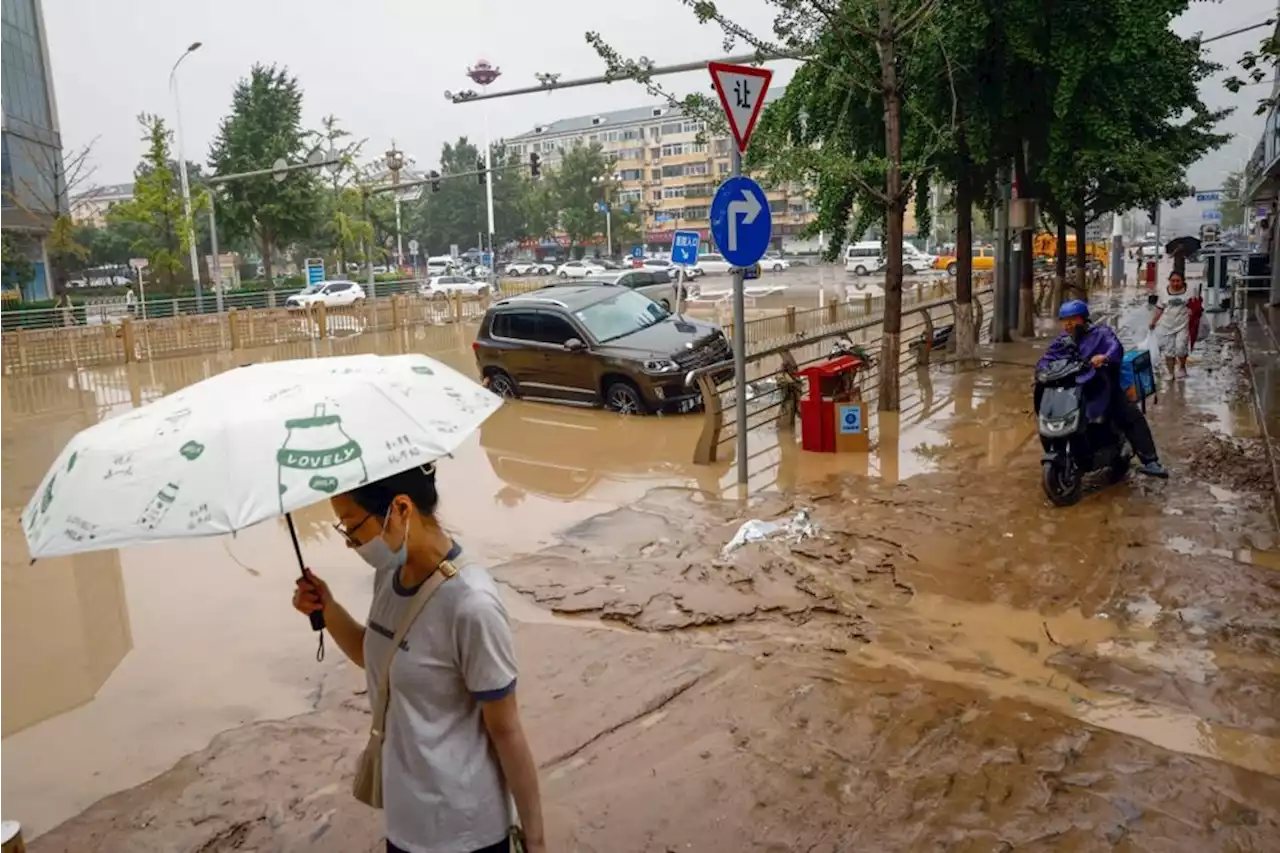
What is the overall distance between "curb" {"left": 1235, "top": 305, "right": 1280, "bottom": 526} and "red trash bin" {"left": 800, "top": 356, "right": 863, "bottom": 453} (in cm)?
375

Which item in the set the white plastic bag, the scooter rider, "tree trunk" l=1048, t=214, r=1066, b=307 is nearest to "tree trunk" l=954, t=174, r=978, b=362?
the white plastic bag

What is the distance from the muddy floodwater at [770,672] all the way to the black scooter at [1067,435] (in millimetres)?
321

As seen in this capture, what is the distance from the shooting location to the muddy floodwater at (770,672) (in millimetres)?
3844

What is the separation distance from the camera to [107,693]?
18.5 feet

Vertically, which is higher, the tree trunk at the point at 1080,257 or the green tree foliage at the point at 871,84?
the green tree foliage at the point at 871,84

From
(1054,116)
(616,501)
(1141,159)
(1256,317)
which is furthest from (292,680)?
(1256,317)

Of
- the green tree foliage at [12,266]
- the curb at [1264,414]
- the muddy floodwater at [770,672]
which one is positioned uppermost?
the green tree foliage at [12,266]

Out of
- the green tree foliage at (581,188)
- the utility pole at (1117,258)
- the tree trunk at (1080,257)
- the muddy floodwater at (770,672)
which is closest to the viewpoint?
the muddy floodwater at (770,672)

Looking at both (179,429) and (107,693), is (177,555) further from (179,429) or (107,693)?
(179,429)

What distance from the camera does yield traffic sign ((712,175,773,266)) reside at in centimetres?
780

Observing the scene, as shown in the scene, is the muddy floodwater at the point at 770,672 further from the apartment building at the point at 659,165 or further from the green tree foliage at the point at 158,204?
the apartment building at the point at 659,165

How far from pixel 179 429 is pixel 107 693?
13.6 ft

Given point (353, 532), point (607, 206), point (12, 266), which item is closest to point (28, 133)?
point (12, 266)

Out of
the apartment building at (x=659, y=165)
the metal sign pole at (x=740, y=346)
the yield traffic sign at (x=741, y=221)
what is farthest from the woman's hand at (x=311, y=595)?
the apartment building at (x=659, y=165)
